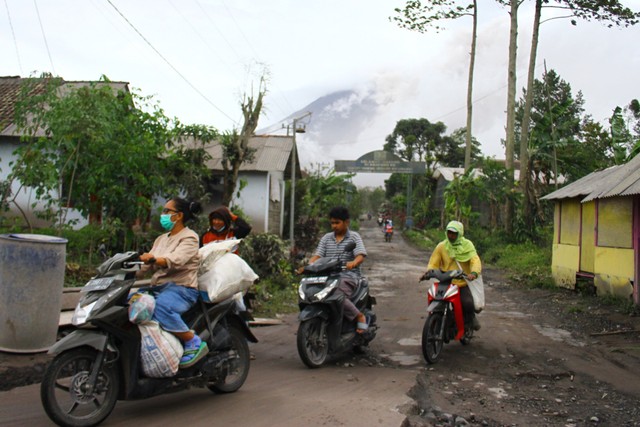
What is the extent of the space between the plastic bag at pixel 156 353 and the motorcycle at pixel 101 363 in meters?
0.04

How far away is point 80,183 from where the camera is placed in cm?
1045

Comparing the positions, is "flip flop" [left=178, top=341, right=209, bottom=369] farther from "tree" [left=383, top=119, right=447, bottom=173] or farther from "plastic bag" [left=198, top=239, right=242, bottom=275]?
"tree" [left=383, top=119, right=447, bottom=173]

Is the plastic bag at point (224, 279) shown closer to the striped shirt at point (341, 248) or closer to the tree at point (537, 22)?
the striped shirt at point (341, 248)

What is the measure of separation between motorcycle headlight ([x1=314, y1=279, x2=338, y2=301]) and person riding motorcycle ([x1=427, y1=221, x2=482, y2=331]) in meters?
1.69

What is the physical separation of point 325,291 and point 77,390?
2984mm

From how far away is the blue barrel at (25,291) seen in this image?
5.69 m

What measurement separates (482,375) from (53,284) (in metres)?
4.64

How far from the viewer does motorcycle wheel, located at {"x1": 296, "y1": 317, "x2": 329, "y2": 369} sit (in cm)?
608

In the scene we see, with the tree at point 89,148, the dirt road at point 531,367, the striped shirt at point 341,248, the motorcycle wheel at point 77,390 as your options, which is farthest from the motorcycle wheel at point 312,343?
the tree at point 89,148

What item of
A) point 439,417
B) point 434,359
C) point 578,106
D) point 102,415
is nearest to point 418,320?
point 434,359

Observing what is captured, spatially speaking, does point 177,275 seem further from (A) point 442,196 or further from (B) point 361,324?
(A) point 442,196

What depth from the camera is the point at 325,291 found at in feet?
20.6

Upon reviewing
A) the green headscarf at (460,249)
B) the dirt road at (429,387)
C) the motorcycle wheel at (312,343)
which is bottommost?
the dirt road at (429,387)

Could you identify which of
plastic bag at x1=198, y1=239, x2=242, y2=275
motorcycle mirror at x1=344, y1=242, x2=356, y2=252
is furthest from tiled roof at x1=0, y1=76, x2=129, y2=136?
plastic bag at x1=198, y1=239, x2=242, y2=275
